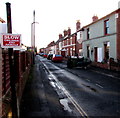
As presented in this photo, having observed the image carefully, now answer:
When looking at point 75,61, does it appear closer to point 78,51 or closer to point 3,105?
point 78,51

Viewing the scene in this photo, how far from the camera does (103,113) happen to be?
593 cm

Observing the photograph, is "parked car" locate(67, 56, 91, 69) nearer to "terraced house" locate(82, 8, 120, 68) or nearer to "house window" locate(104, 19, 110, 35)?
"terraced house" locate(82, 8, 120, 68)

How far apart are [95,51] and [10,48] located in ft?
81.3

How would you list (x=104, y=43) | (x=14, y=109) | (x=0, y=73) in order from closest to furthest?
(x=0, y=73)
(x=14, y=109)
(x=104, y=43)

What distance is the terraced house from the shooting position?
22.2 metres

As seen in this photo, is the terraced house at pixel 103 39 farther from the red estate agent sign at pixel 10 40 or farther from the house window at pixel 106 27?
the red estate agent sign at pixel 10 40

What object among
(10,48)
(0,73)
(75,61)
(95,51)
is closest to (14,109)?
(0,73)

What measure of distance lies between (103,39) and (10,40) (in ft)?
74.2

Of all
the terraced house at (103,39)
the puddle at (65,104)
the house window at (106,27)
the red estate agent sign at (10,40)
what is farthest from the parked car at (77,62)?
the red estate agent sign at (10,40)

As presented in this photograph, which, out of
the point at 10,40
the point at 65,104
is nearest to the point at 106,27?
the point at 65,104

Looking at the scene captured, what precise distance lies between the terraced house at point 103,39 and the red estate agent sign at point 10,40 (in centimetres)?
1773

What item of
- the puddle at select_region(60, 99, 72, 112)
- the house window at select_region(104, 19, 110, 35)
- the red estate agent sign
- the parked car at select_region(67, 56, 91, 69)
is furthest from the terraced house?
the red estate agent sign

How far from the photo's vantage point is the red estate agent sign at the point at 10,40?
4.68 m

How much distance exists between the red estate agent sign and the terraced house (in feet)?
58.2
